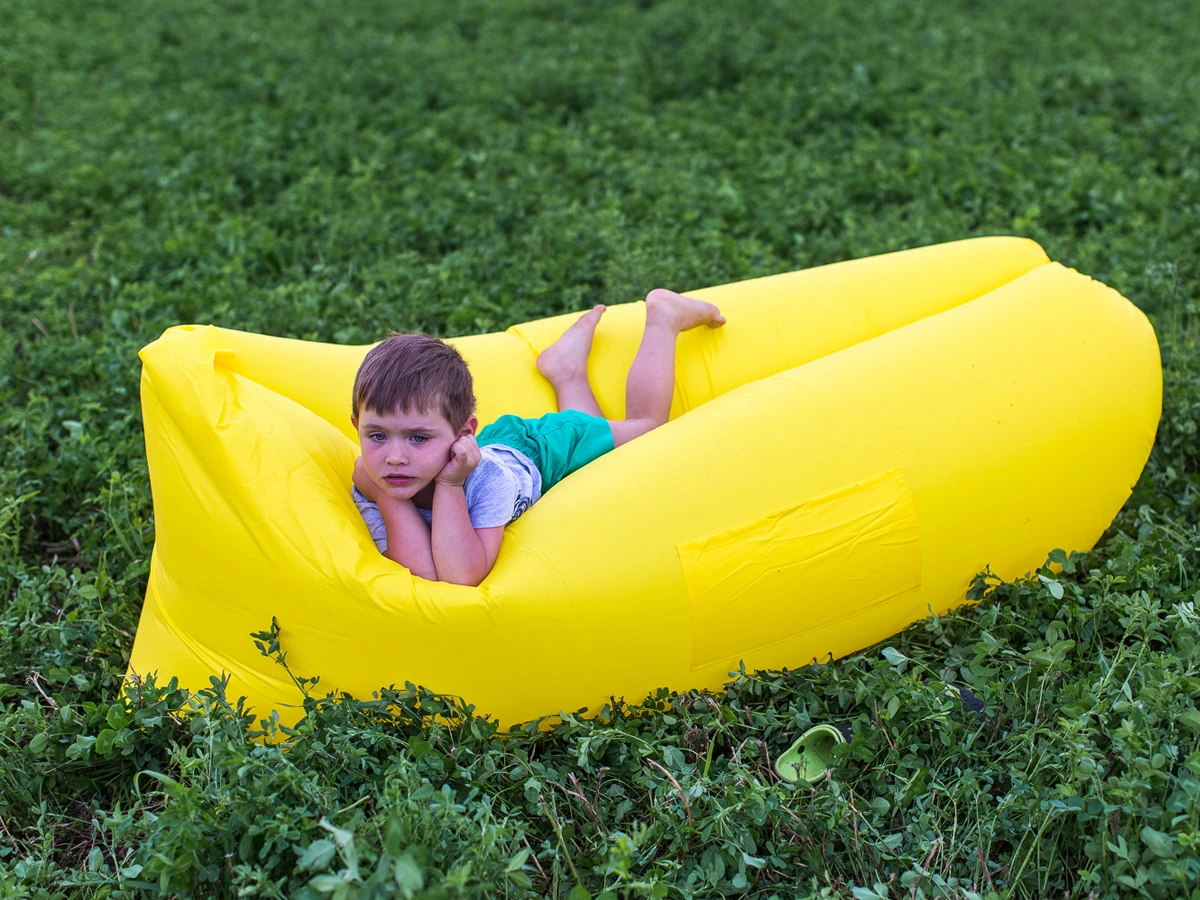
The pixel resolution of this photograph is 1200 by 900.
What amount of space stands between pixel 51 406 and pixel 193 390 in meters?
1.75

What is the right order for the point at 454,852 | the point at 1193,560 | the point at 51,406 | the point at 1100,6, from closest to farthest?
1. the point at 454,852
2. the point at 1193,560
3. the point at 51,406
4. the point at 1100,6

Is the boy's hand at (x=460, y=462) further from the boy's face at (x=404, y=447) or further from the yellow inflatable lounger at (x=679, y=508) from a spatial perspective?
the yellow inflatable lounger at (x=679, y=508)

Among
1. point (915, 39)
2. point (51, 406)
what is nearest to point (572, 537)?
point (51, 406)

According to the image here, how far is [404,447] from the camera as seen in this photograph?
98.0 inches

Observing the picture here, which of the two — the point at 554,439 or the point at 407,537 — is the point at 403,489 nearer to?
the point at 407,537

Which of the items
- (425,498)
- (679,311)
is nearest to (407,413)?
(425,498)

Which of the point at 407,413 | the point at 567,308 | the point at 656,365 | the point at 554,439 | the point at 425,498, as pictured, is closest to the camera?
the point at 407,413

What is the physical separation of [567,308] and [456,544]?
2173 mm

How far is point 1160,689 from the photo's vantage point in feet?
7.45

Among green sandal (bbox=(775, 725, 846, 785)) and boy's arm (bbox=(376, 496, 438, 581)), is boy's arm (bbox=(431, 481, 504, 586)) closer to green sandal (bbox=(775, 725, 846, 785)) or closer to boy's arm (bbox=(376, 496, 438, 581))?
A: boy's arm (bbox=(376, 496, 438, 581))

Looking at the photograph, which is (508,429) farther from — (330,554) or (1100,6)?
(1100,6)

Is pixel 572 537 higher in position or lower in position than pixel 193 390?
lower

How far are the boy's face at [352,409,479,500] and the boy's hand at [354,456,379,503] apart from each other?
14 centimetres

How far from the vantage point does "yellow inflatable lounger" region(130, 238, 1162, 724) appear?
8.16 feet
